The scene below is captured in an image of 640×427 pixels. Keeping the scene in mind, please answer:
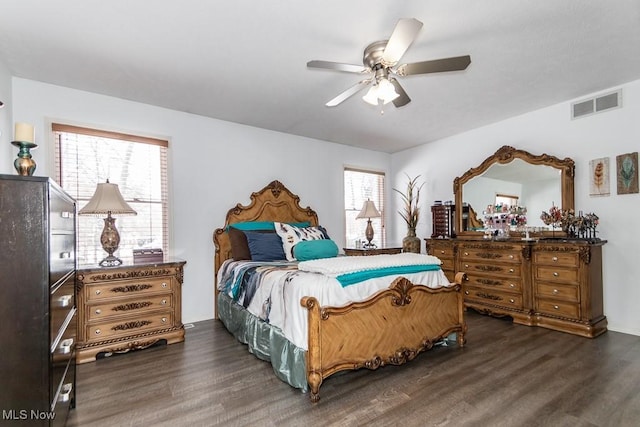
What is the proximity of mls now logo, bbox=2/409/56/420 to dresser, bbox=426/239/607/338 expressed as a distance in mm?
4122

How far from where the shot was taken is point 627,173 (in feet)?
10.4

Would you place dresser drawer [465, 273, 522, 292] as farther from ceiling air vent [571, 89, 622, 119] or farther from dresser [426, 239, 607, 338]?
ceiling air vent [571, 89, 622, 119]

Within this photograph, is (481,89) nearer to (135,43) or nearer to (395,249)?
(395,249)

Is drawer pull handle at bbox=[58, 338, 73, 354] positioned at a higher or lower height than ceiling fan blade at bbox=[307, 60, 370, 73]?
lower

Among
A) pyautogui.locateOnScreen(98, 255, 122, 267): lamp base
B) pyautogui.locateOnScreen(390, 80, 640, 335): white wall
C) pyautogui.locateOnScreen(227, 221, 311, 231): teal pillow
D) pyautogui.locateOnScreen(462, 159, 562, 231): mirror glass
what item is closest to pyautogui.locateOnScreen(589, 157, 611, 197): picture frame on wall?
pyautogui.locateOnScreen(390, 80, 640, 335): white wall

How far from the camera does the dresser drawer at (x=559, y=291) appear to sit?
317 centimetres

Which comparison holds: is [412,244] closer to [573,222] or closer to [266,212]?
[573,222]

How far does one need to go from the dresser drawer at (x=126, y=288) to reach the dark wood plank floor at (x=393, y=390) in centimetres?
55

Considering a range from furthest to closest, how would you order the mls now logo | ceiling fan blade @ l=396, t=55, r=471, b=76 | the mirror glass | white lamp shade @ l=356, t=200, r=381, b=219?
white lamp shade @ l=356, t=200, r=381, b=219, the mirror glass, ceiling fan blade @ l=396, t=55, r=471, b=76, the mls now logo

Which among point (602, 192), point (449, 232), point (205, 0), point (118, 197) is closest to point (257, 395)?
point (118, 197)

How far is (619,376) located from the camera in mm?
2256

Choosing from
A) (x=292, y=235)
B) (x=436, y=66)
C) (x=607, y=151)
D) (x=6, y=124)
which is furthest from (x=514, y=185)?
(x=6, y=124)

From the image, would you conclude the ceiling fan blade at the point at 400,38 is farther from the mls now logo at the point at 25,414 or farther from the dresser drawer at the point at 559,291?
the dresser drawer at the point at 559,291

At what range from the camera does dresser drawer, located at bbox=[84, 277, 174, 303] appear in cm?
267
